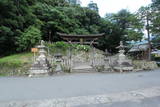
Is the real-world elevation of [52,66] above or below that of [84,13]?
below

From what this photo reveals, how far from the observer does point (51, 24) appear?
18359mm

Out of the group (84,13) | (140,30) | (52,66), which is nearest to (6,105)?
(52,66)

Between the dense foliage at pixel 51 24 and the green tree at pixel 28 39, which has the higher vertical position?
the dense foliage at pixel 51 24

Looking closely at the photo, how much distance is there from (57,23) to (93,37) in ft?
19.9

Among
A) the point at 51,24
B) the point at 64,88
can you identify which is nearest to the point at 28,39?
the point at 51,24

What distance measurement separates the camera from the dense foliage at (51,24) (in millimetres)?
14508

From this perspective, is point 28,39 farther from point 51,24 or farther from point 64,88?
point 64,88

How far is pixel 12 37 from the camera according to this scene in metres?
15.0

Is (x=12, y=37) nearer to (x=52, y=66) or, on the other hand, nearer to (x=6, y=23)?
(x=6, y=23)

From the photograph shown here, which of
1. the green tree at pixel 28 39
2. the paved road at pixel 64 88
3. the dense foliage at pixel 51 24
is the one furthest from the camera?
the dense foliage at pixel 51 24

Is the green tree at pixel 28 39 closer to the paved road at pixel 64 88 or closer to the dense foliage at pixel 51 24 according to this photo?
the dense foliage at pixel 51 24

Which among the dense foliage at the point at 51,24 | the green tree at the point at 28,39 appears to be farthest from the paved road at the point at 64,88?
the dense foliage at the point at 51,24


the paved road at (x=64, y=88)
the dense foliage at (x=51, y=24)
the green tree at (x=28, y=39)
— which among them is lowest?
the paved road at (x=64, y=88)

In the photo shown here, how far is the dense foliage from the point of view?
14508 millimetres
